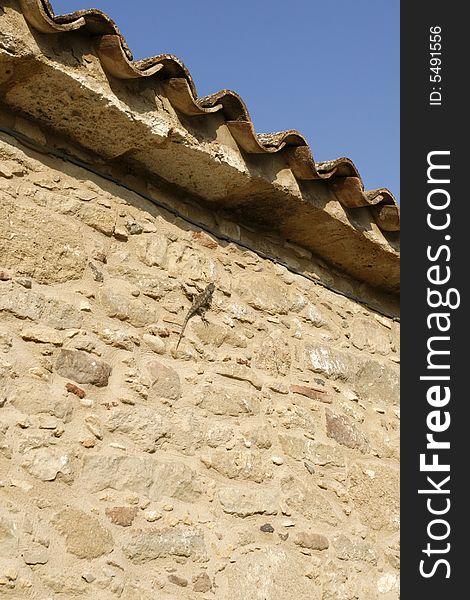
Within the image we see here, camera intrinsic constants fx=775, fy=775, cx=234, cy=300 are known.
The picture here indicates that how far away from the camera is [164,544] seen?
9.11ft

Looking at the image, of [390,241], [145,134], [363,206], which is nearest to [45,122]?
[145,134]

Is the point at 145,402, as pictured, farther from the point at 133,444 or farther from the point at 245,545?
the point at 245,545

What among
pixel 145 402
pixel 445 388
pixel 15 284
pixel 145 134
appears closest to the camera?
pixel 15 284

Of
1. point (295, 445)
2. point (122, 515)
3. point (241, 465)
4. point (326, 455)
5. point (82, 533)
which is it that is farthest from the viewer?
point (326, 455)

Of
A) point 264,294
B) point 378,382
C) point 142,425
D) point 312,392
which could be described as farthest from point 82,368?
point 378,382

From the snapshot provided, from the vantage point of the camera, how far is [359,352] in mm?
4137

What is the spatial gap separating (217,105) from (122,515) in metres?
1.76

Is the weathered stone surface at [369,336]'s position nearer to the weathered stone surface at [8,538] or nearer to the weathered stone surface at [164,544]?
the weathered stone surface at [164,544]

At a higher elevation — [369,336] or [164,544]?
[369,336]

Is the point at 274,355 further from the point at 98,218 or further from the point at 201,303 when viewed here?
the point at 98,218

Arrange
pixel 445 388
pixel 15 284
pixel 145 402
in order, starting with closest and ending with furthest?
1. pixel 15 284
2. pixel 145 402
3. pixel 445 388

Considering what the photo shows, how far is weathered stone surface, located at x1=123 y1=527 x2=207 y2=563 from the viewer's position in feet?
8.84

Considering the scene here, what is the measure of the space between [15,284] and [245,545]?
133 cm

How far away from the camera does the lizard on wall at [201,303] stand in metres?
3.33
